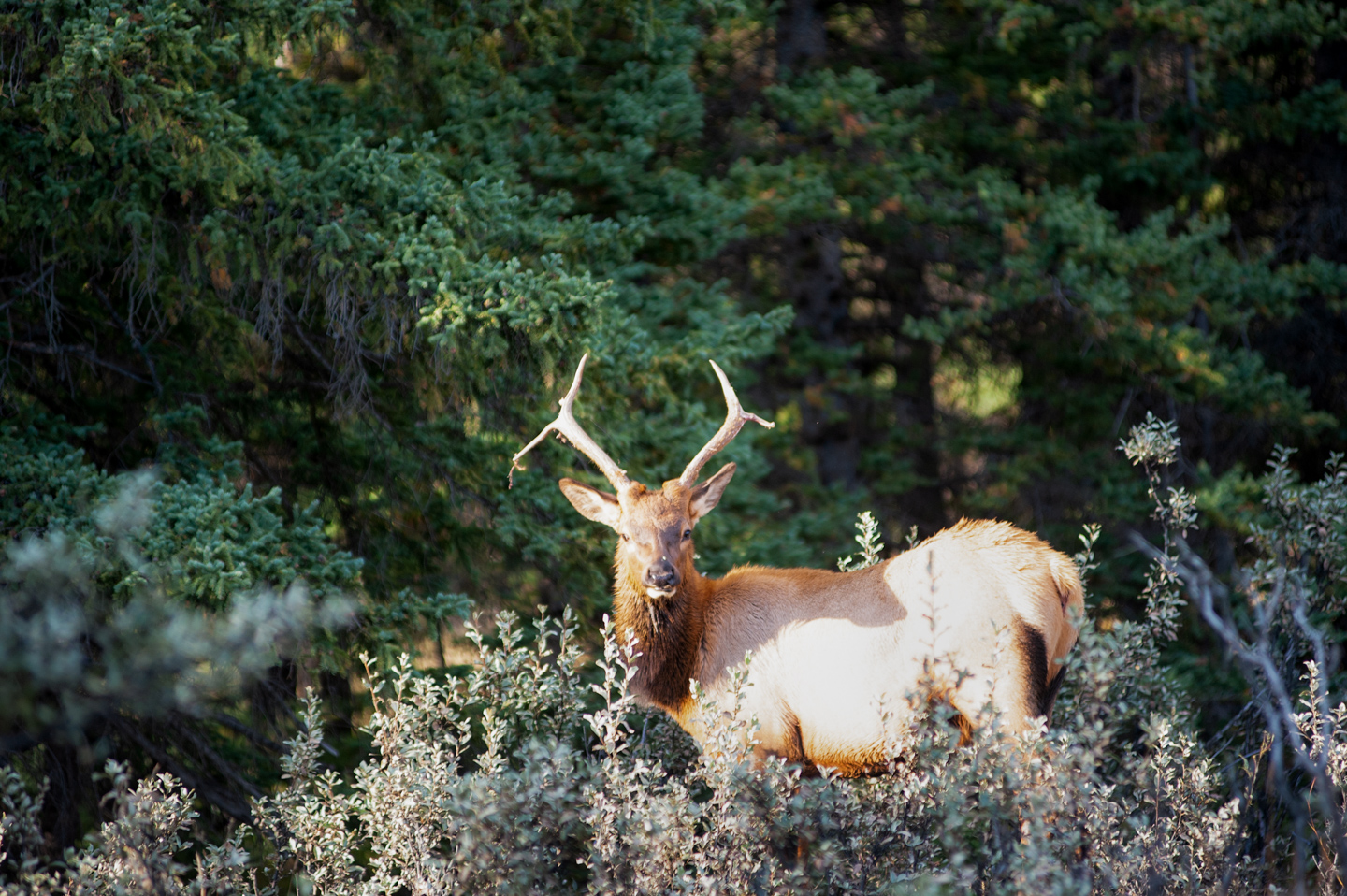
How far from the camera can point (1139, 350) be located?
1157 centimetres

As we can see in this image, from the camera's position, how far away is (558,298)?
650 cm

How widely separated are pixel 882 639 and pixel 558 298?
99.7 inches

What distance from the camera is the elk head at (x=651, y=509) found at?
5934 mm

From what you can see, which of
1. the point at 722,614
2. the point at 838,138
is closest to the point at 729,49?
the point at 838,138

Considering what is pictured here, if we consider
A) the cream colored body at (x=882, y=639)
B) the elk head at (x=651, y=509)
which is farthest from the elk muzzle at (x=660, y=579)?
the cream colored body at (x=882, y=639)

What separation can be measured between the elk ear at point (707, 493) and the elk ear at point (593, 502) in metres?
0.41

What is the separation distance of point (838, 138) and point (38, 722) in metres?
8.72

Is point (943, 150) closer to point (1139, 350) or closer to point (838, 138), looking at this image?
point (838, 138)

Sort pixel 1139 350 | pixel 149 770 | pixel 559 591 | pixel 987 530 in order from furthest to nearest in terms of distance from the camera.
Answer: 1. pixel 1139 350
2. pixel 559 591
3. pixel 149 770
4. pixel 987 530

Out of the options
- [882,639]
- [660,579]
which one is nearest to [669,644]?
[660,579]

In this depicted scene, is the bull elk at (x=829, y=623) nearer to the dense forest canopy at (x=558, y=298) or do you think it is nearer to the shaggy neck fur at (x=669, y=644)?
the shaggy neck fur at (x=669, y=644)

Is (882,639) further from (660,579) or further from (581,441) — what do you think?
(581,441)

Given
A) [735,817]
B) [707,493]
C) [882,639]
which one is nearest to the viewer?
[735,817]

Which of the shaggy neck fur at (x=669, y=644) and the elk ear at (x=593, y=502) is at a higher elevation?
the elk ear at (x=593, y=502)
